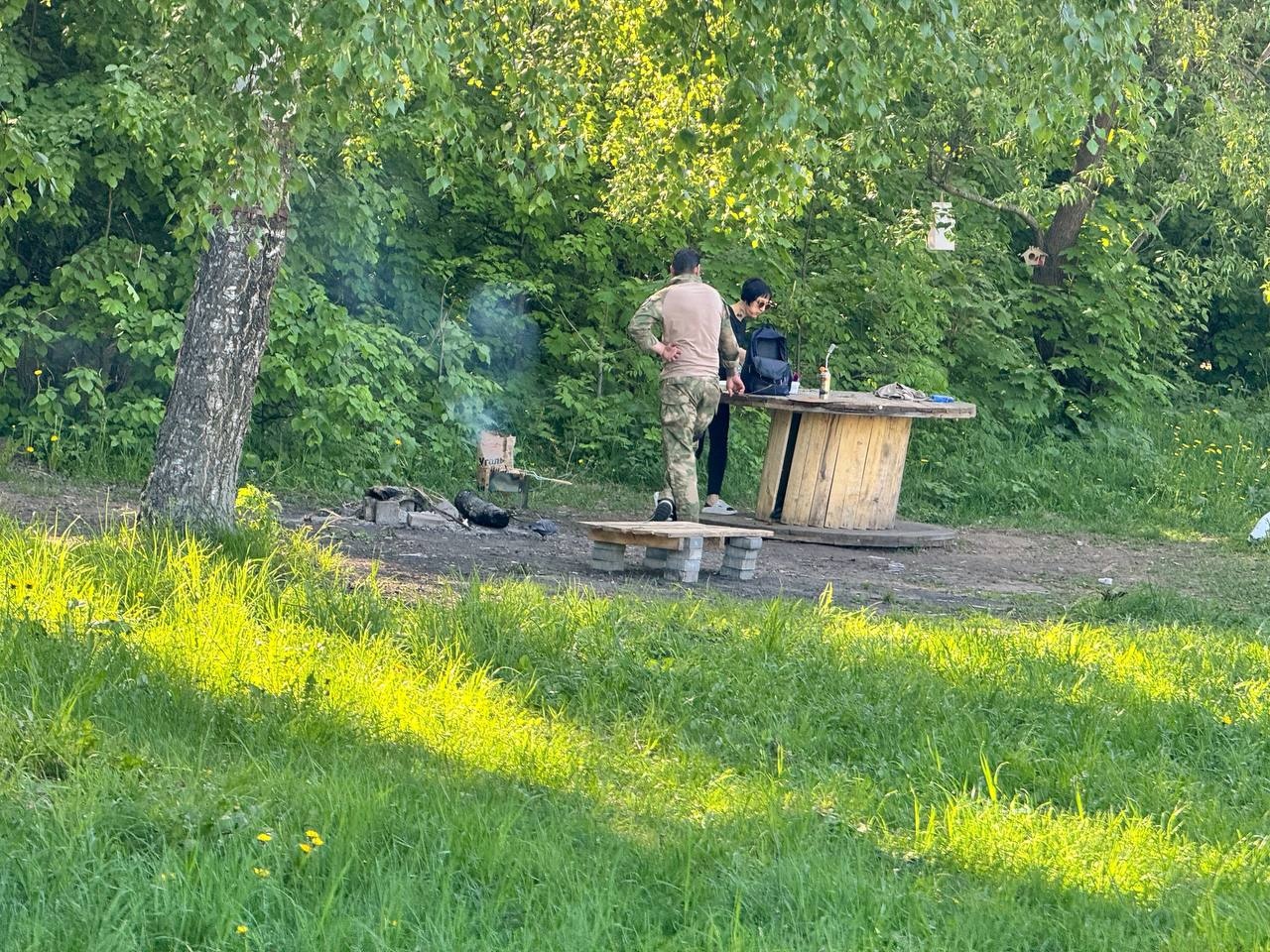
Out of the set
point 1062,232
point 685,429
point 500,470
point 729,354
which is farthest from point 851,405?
point 1062,232

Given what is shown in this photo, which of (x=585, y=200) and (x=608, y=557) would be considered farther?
(x=585, y=200)

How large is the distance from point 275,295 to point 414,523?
267 centimetres

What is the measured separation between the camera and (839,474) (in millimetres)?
12203

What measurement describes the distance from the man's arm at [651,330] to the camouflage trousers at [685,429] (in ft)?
0.66

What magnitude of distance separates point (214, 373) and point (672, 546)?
2.80m

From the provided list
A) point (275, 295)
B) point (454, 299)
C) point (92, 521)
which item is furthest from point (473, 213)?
point (92, 521)

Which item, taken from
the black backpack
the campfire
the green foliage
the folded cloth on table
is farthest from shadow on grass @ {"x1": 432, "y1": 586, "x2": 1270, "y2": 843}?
the campfire

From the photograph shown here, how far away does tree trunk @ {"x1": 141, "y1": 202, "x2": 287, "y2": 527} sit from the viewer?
8.28 metres

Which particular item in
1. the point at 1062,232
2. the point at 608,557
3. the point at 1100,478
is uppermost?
the point at 1062,232

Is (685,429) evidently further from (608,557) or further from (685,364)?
(608,557)

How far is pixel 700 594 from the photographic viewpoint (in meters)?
9.05

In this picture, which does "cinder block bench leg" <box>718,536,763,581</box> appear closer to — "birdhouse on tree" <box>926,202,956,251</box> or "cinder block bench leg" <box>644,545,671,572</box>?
"cinder block bench leg" <box>644,545,671,572</box>

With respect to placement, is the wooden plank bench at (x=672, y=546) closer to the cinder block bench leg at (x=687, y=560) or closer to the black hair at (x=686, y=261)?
the cinder block bench leg at (x=687, y=560)

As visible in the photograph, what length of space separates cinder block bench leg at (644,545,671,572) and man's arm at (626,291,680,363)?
212 centimetres
